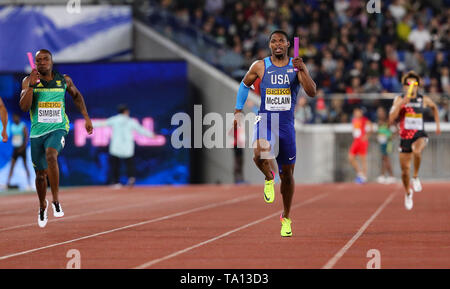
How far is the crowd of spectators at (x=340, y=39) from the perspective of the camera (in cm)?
3095

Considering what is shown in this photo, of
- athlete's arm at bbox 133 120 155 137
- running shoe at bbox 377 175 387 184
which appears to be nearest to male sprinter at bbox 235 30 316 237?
athlete's arm at bbox 133 120 155 137

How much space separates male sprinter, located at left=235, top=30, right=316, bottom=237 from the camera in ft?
37.7

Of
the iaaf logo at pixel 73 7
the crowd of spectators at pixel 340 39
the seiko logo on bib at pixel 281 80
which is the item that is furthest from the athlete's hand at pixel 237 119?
the iaaf logo at pixel 73 7

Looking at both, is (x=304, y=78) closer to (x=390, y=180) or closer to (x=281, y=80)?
(x=281, y=80)

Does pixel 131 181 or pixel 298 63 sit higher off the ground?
A: pixel 298 63

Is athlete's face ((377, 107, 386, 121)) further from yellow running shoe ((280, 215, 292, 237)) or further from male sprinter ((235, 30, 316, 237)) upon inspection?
male sprinter ((235, 30, 316, 237))

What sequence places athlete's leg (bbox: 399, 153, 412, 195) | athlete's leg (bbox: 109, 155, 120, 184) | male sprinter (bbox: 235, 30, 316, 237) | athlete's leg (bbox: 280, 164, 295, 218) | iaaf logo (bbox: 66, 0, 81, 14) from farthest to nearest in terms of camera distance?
iaaf logo (bbox: 66, 0, 81, 14), athlete's leg (bbox: 109, 155, 120, 184), athlete's leg (bbox: 399, 153, 412, 195), athlete's leg (bbox: 280, 164, 295, 218), male sprinter (bbox: 235, 30, 316, 237)

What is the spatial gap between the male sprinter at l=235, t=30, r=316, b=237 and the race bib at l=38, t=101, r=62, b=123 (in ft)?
9.67

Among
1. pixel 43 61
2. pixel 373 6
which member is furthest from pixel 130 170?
pixel 43 61

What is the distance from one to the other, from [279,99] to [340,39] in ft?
69.7

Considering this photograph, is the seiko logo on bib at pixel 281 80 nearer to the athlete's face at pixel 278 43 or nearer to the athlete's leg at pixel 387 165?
the athlete's face at pixel 278 43

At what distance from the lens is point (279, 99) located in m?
11.6

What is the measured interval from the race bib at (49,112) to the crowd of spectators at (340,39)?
16.8m
